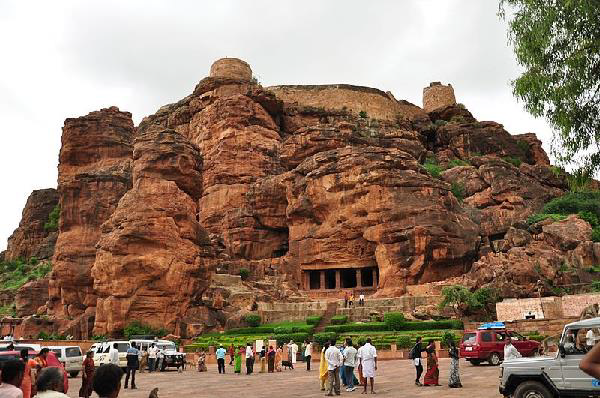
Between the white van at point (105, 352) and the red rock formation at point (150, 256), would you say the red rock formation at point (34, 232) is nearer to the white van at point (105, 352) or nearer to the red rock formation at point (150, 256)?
the red rock formation at point (150, 256)

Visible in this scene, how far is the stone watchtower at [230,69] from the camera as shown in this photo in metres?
77.4

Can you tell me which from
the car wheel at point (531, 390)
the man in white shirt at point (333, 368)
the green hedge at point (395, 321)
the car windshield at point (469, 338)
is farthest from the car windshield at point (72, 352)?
the car wheel at point (531, 390)

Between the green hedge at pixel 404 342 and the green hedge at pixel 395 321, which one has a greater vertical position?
the green hedge at pixel 395 321

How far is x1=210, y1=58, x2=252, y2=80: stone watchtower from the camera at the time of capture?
77.4 meters

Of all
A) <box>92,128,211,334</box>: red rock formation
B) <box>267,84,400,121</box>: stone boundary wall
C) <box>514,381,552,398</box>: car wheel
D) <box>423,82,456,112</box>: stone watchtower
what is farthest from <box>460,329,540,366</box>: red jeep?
<box>423,82,456,112</box>: stone watchtower

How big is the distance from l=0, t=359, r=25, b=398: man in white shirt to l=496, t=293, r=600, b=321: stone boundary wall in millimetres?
31617

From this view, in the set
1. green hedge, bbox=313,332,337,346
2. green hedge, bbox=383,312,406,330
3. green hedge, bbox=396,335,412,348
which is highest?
green hedge, bbox=383,312,406,330

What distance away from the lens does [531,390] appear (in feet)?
37.3

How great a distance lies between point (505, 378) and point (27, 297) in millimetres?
59907

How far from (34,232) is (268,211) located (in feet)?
129

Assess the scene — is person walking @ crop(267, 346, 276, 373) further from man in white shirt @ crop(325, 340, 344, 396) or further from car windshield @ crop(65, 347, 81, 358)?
man in white shirt @ crop(325, 340, 344, 396)

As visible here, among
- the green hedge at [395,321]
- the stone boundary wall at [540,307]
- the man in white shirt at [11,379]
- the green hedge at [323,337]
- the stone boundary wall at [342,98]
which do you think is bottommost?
the green hedge at [323,337]

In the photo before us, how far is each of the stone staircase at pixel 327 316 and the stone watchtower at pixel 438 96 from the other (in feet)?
170

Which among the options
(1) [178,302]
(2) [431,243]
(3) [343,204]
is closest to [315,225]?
(3) [343,204]
